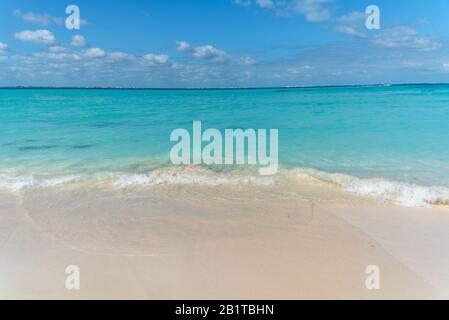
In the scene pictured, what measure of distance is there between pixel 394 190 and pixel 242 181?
2887 millimetres

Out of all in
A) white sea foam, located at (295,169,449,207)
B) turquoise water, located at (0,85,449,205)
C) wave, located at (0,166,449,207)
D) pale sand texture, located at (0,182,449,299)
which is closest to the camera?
pale sand texture, located at (0,182,449,299)

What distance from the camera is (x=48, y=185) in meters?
6.73

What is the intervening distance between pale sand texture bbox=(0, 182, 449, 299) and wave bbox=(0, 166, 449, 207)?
21.7 inches

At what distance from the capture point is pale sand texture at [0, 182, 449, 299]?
136 inches

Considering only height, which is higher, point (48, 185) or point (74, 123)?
point (74, 123)

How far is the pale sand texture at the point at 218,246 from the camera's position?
3.46m

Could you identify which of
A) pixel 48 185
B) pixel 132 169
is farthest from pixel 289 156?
pixel 48 185

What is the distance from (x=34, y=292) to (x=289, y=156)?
714 cm

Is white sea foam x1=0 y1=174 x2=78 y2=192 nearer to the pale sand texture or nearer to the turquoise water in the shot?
the turquoise water

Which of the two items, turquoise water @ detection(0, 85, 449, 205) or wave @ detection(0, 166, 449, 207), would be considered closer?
wave @ detection(0, 166, 449, 207)

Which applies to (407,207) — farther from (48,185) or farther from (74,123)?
(74,123)

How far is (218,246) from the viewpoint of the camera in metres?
4.29

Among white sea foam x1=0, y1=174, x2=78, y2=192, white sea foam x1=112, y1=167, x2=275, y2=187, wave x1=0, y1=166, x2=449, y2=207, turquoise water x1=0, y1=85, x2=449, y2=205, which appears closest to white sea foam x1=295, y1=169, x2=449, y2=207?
wave x1=0, y1=166, x2=449, y2=207

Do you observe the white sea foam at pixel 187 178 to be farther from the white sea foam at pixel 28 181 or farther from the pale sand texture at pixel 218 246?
the white sea foam at pixel 28 181
